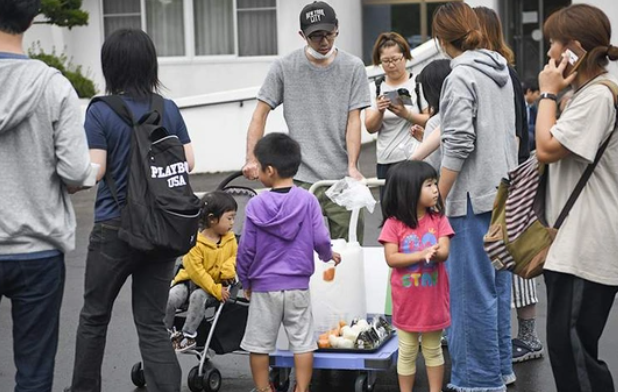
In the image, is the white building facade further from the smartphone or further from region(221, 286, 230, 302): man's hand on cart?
the smartphone

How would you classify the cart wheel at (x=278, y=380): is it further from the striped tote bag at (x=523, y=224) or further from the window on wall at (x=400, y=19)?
the window on wall at (x=400, y=19)

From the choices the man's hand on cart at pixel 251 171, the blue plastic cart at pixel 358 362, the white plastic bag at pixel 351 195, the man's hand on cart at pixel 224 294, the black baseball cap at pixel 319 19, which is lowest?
the blue plastic cart at pixel 358 362

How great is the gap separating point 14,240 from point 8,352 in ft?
9.87

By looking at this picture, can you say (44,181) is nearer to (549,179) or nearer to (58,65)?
(549,179)

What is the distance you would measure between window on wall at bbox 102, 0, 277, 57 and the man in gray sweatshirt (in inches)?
740

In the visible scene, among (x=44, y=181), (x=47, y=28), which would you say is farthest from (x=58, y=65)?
(x=44, y=181)

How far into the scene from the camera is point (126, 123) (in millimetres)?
5414

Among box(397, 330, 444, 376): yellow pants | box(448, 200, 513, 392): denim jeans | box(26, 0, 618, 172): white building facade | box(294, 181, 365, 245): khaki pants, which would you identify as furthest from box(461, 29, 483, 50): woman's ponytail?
box(26, 0, 618, 172): white building facade

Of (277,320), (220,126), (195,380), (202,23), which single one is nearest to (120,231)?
(277,320)

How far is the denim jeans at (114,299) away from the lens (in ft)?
18.0

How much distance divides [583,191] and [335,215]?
253 centimetres

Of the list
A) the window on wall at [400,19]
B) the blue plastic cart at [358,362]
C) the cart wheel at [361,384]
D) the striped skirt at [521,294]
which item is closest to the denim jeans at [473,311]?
the blue plastic cart at [358,362]

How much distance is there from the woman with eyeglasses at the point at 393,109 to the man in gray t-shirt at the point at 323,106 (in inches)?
16.2

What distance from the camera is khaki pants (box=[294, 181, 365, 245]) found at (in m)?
6.98
